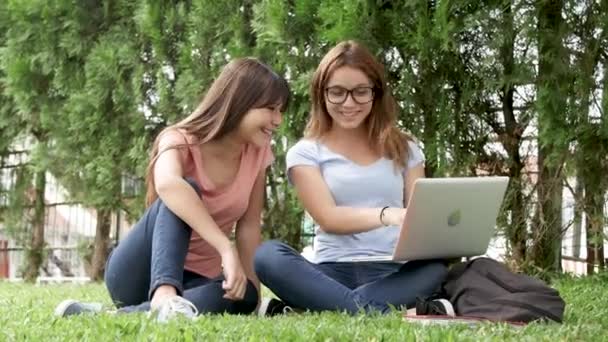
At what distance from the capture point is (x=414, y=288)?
112 inches

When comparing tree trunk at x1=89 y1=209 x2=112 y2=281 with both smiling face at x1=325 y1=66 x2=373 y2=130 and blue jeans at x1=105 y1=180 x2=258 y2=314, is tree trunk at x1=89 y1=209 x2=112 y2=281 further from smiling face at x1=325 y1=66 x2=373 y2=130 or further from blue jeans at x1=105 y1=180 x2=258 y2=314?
smiling face at x1=325 y1=66 x2=373 y2=130

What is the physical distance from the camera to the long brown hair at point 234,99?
2945 millimetres

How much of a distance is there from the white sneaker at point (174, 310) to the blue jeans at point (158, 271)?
74mm

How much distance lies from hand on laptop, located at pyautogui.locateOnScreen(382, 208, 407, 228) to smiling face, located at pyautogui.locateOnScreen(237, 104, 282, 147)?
1.55ft

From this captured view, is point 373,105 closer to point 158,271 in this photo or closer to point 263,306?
point 263,306

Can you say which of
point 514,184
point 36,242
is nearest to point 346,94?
point 514,184

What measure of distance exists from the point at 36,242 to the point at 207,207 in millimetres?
4941

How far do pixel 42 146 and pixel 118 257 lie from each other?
4101 mm

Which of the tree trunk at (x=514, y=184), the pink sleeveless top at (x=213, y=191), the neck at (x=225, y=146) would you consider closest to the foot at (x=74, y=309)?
the pink sleeveless top at (x=213, y=191)

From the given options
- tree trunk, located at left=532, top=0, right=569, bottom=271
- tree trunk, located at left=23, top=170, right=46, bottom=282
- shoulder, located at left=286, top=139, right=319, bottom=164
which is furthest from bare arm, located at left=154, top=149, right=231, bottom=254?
tree trunk, located at left=23, top=170, right=46, bottom=282

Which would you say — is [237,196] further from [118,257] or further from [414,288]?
[414,288]

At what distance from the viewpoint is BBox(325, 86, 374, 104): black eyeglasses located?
3070 millimetres

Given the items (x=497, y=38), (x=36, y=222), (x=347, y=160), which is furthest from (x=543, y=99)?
(x=36, y=222)

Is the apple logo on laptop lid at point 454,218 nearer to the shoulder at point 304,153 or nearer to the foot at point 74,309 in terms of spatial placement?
the shoulder at point 304,153
